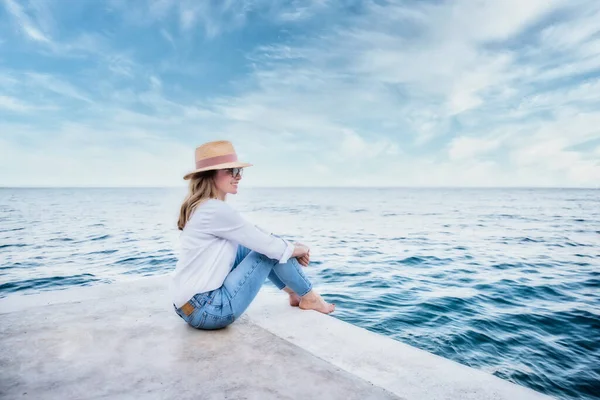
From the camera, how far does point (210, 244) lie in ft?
9.36

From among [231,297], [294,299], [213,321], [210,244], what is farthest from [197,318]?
[294,299]

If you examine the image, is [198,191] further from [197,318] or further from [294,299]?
[294,299]

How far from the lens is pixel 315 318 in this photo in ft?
11.2

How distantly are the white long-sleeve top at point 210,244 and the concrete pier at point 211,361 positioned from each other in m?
0.46

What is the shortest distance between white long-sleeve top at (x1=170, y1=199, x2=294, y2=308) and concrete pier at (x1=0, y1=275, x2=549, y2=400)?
1.49ft

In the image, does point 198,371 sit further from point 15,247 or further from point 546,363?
point 15,247

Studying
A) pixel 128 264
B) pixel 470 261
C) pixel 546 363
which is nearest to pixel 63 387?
pixel 546 363

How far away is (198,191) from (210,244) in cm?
48

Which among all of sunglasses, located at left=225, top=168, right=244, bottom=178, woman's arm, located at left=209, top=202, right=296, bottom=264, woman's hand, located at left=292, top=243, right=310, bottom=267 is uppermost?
sunglasses, located at left=225, top=168, right=244, bottom=178

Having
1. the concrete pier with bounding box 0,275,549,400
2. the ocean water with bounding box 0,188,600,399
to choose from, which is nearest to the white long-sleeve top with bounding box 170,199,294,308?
the concrete pier with bounding box 0,275,549,400

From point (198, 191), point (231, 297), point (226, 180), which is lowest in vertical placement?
point (231, 297)

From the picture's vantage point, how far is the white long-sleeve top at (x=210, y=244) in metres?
2.78

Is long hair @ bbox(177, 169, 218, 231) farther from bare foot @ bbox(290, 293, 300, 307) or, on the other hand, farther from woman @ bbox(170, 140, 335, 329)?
bare foot @ bbox(290, 293, 300, 307)

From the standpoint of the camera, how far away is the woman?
110 inches
